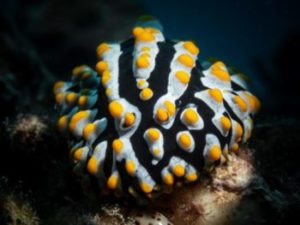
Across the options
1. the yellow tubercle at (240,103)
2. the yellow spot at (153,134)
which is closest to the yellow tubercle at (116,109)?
the yellow spot at (153,134)

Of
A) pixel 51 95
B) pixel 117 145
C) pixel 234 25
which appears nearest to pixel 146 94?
pixel 117 145

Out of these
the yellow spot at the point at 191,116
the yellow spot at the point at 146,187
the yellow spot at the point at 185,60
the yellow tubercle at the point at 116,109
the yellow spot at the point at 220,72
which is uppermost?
the yellow spot at the point at 185,60

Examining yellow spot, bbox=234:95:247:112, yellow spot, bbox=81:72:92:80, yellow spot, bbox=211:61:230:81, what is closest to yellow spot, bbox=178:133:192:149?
yellow spot, bbox=234:95:247:112

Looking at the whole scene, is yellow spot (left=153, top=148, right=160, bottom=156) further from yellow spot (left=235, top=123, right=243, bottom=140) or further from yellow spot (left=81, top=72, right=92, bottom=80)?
yellow spot (left=81, top=72, right=92, bottom=80)

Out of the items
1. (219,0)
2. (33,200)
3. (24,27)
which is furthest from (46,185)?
(219,0)

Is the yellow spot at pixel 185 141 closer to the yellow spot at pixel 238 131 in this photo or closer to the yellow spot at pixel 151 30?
the yellow spot at pixel 238 131
